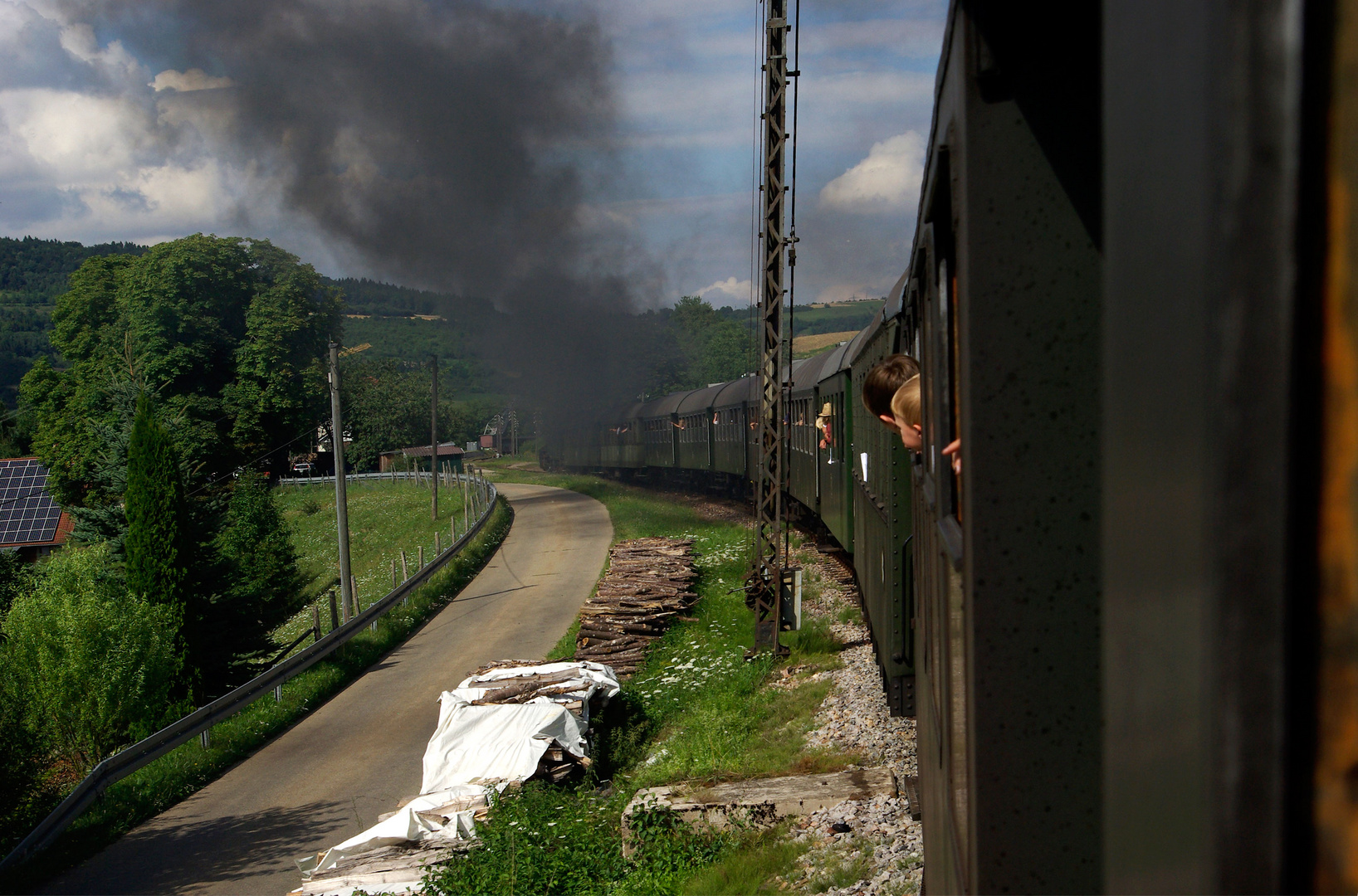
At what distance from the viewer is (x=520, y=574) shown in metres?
27.0

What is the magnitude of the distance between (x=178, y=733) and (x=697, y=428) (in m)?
21.8

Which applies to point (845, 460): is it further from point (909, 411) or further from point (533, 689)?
point (909, 411)

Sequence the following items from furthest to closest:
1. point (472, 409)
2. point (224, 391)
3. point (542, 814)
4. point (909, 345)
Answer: point (472, 409)
point (224, 391)
point (542, 814)
point (909, 345)

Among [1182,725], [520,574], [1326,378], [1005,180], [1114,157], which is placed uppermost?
[1005,180]

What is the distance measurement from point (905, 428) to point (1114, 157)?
2819 mm

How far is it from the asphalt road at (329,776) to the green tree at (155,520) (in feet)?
12.3

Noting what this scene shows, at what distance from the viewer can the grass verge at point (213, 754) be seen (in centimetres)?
1096

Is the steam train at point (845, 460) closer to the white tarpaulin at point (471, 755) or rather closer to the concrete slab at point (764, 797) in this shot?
the concrete slab at point (764, 797)

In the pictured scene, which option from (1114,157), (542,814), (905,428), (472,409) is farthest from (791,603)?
(472,409)

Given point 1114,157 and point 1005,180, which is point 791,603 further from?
point 1114,157

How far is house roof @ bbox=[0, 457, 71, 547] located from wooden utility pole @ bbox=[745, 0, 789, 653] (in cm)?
3913

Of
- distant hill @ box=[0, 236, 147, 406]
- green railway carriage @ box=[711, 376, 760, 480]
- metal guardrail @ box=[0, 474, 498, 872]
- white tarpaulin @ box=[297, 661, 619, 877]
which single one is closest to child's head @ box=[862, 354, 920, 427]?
white tarpaulin @ box=[297, 661, 619, 877]

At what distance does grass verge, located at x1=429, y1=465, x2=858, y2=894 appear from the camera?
299 inches

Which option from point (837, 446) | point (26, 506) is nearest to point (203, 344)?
point (26, 506)
